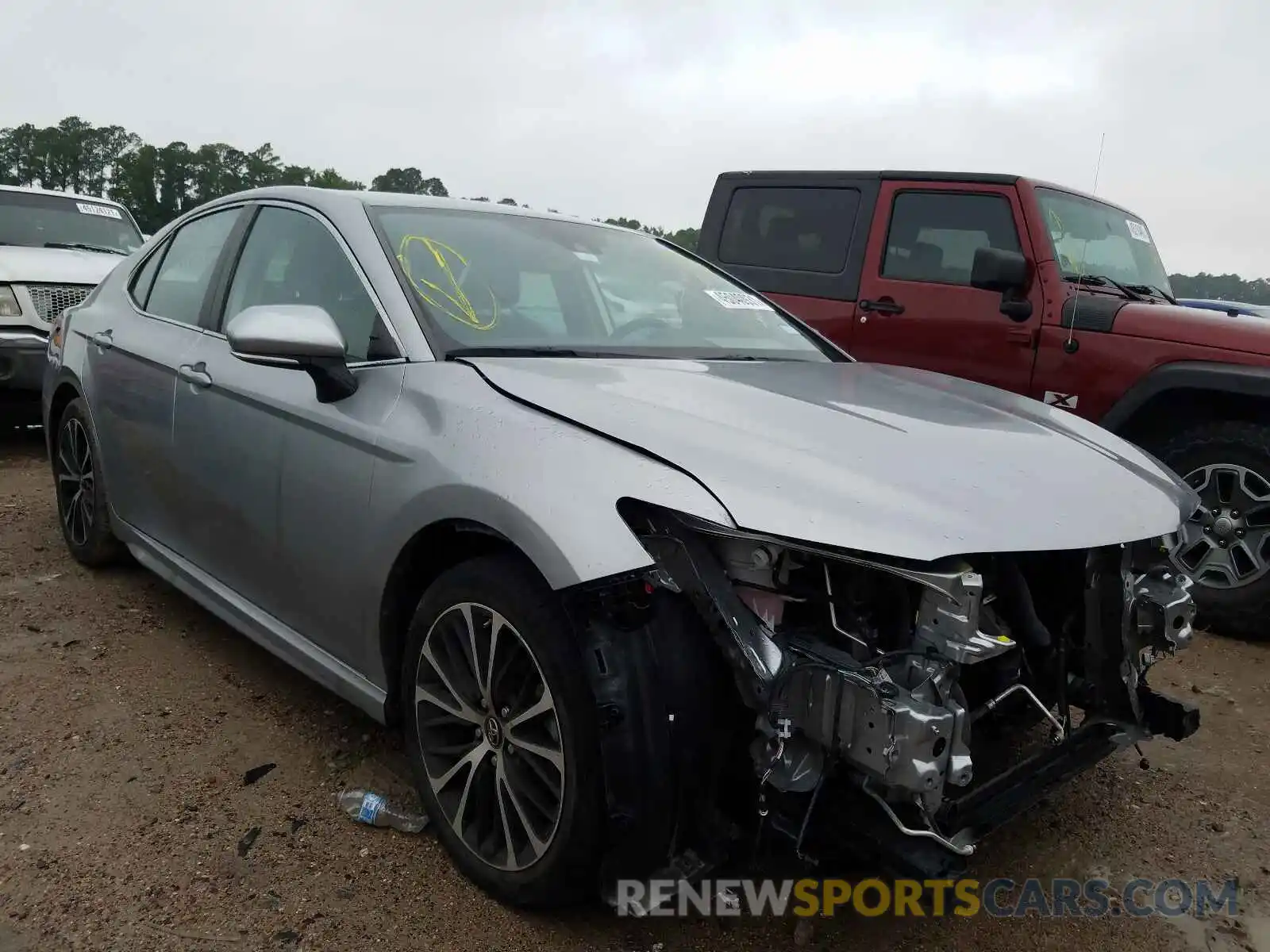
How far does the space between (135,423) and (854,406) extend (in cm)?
263

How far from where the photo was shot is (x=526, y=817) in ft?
6.58

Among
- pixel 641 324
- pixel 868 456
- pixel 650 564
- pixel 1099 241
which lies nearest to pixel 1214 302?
pixel 1099 241

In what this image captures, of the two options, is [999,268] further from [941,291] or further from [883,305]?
[883,305]

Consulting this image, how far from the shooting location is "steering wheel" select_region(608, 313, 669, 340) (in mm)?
2821

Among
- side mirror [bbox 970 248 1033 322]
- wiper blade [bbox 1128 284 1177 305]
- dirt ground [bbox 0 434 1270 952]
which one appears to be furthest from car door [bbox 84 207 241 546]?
wiper blade [bbox 1128 284 1177 305]

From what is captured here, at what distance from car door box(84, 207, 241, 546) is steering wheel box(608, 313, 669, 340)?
1.47 meters

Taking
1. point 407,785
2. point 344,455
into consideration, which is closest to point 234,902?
point 407,785

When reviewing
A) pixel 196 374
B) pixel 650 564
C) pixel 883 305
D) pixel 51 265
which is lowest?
pixel 650 564

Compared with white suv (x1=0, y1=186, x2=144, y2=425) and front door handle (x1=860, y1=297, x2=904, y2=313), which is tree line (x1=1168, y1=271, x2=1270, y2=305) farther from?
white suv (x1=0, y1=186, x2=144, y2=425)

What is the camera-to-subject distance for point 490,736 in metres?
2.10

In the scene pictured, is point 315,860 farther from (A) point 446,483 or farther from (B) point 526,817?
(A) point 446,483

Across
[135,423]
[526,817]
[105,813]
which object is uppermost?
[135,423]

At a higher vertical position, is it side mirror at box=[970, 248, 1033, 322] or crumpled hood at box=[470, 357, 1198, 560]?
side mirror at box=[970, 248, 1033, 322]

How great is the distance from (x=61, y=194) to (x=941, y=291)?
25.0ft
